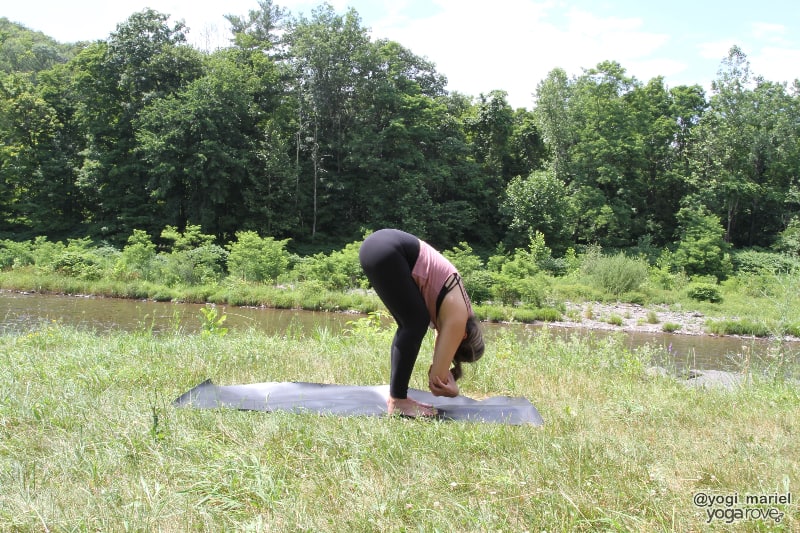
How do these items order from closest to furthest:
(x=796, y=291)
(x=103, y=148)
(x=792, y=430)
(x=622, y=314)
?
1. (x=792, y=430)
2. (x=796, y=291)
3. (x=622, y=314)
4. (x=103, y=148)

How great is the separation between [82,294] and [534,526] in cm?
2159

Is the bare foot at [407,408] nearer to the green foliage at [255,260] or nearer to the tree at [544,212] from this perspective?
the green foliage at [255,260]

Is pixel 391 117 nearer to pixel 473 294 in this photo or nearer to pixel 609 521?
pixel 473 294

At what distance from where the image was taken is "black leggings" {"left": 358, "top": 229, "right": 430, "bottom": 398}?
3.33m

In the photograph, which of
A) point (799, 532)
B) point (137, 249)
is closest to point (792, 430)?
point (799, 532)

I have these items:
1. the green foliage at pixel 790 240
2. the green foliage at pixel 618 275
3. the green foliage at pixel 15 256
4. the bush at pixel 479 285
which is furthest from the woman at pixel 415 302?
the green foliage at pixel 790 240

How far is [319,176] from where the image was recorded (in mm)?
34344

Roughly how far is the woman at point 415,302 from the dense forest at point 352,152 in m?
27.6

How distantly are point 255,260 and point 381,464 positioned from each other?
20.7 metres

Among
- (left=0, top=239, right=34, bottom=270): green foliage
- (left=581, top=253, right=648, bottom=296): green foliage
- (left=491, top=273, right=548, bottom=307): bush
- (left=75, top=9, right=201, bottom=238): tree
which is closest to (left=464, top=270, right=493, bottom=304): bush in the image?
(left=491, top=273, right=548, bottom=307): bush

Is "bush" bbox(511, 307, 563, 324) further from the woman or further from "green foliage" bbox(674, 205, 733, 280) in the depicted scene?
the woman

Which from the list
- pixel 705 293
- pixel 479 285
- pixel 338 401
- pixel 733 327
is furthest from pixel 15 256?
pixel 705 293

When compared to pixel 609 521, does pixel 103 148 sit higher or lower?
higher

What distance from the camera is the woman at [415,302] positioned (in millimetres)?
3344
